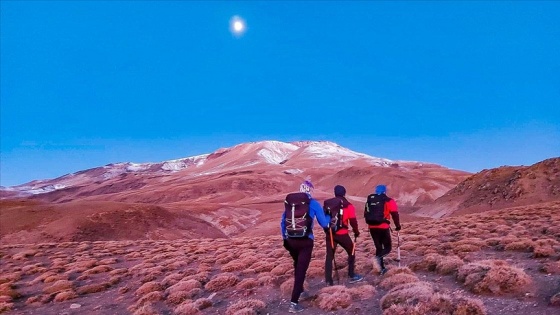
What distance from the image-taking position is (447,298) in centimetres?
759

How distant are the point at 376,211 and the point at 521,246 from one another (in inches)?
262

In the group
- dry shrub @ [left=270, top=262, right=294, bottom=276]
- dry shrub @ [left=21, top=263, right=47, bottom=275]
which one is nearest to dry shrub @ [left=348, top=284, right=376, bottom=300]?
dry shrub @ [left=270, top=262, right=294, bottom=276]

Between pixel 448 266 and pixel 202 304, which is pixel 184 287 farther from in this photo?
pixel 448 266

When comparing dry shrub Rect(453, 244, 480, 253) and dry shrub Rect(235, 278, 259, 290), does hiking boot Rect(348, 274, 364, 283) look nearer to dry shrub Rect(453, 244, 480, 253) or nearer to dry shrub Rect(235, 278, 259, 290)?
dry shrub Rect(235, 278, 259, 290)

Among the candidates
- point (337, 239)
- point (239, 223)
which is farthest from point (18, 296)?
point (239, 223)

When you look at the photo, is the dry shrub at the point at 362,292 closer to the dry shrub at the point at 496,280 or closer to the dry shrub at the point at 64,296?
the dry shrub at the point at 496,280

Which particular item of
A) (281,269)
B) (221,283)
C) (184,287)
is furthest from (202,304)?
(281,269)

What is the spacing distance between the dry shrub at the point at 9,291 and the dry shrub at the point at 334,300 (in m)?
14.3

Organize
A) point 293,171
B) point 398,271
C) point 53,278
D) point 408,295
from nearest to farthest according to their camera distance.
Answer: point 408,295, point 398,271, point 53,278, point 293,171

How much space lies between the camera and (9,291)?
17.2 meters

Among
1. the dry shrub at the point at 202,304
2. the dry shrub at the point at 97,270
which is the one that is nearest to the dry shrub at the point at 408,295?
the dry shrub at the point at 202,304

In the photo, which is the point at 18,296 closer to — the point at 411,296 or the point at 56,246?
the point at 411,296

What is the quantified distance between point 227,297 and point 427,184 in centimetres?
12305

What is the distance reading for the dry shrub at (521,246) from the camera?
13.5 metres
